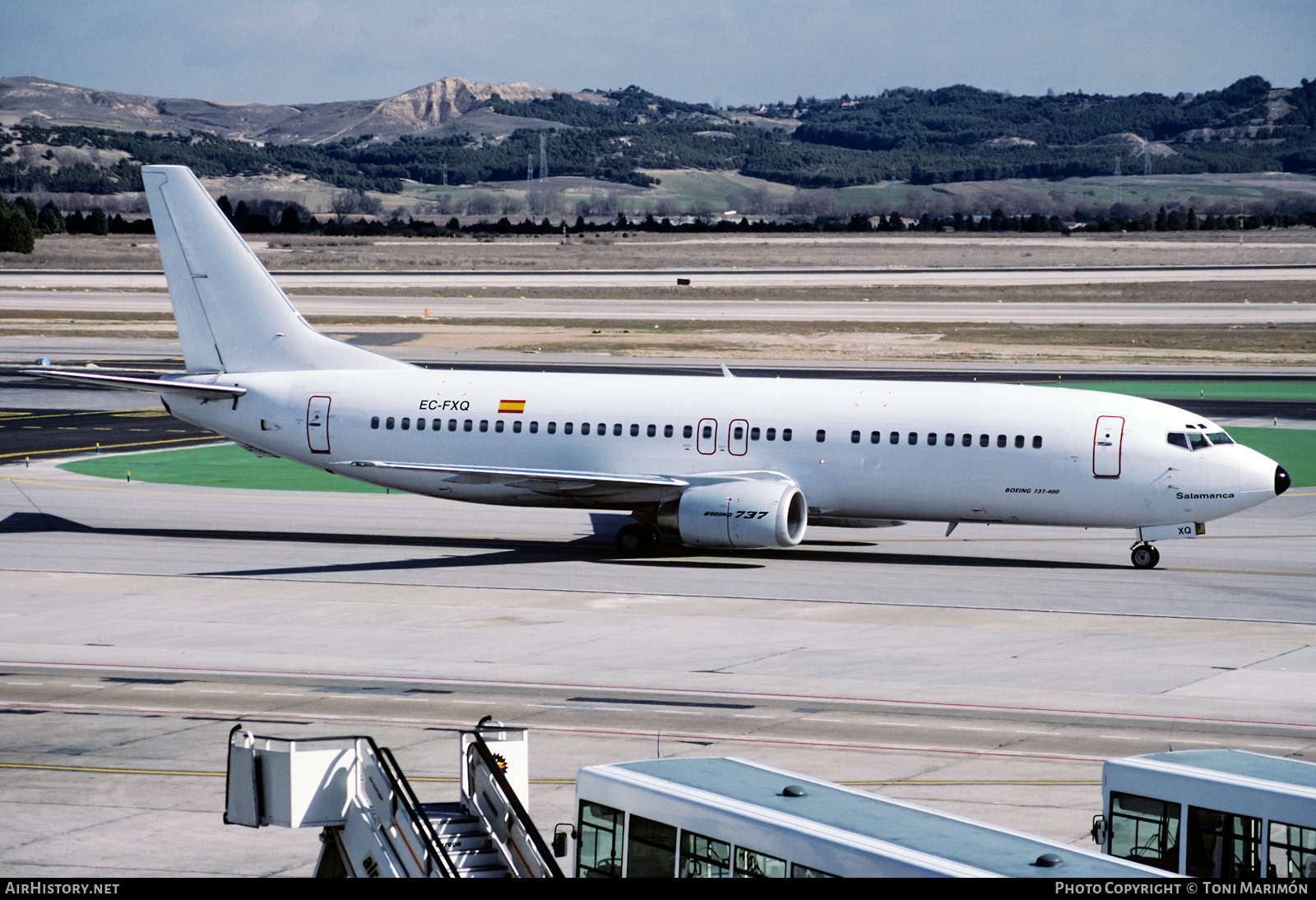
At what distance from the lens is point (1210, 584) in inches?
1355

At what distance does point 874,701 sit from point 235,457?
119 ft

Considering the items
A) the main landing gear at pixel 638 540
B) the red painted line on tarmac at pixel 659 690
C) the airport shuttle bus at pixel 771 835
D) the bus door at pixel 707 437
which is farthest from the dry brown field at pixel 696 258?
the airport shuttle bus at pixel 771 835

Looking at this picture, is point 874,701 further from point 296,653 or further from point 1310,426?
point 1310,426

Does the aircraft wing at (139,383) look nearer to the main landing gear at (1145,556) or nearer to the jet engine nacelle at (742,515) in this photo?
the jet engine nacelle at (742,515)

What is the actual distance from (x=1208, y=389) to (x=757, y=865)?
65.6m

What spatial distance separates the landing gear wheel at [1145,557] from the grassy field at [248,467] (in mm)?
14306

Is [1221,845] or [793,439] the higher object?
[793,439]

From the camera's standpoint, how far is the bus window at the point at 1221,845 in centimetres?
1234

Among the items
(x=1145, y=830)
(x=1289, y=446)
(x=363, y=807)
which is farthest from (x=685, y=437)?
(x=1289, y=446)

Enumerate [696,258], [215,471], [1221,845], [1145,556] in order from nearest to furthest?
[1221,845], [1145,556], [215,471], [696,258]

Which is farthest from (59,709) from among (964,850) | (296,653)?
(964,850)

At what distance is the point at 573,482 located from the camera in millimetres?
37375

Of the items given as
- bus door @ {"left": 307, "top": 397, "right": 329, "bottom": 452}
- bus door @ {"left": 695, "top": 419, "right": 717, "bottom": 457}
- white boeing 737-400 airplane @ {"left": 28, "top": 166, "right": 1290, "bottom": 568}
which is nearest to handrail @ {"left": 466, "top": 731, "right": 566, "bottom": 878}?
white boeing 737-400 airplane @ {"left": 28, "top": 166, "right": 1290, "bottom": 568}

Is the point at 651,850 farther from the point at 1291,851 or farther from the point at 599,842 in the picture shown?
the point at 1291,851
